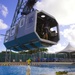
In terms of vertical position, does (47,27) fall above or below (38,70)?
above

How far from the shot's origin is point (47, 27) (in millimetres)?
10164

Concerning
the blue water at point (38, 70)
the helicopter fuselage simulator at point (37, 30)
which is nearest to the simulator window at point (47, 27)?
the helicopter fuselage simulator at point (37, 30)

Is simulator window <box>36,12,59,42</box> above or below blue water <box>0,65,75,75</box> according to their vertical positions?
above

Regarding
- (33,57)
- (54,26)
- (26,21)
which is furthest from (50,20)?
(33,57)

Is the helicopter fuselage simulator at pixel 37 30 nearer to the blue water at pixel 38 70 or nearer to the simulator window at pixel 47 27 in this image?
the simulator window at pixel 47 27

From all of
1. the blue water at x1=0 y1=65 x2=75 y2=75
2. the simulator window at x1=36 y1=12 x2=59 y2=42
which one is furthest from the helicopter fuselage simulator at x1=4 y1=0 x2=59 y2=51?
the blue water at x1=0 y1=65 x2=75 y2=75

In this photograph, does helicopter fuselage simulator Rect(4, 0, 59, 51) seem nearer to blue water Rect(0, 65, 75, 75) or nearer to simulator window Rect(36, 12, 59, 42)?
simulator window Rect(36, 12, 59, 42)

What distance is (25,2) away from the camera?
15.6 m

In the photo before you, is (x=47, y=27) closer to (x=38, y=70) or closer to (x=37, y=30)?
(x=37, y=30)

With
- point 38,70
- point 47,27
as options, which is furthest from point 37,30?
point 38,70

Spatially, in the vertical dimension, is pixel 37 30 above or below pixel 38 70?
above

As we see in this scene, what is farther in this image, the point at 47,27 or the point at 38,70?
the point at 38,70

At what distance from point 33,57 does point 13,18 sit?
25632 mm

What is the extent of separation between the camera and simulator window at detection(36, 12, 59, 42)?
33.1 ft
